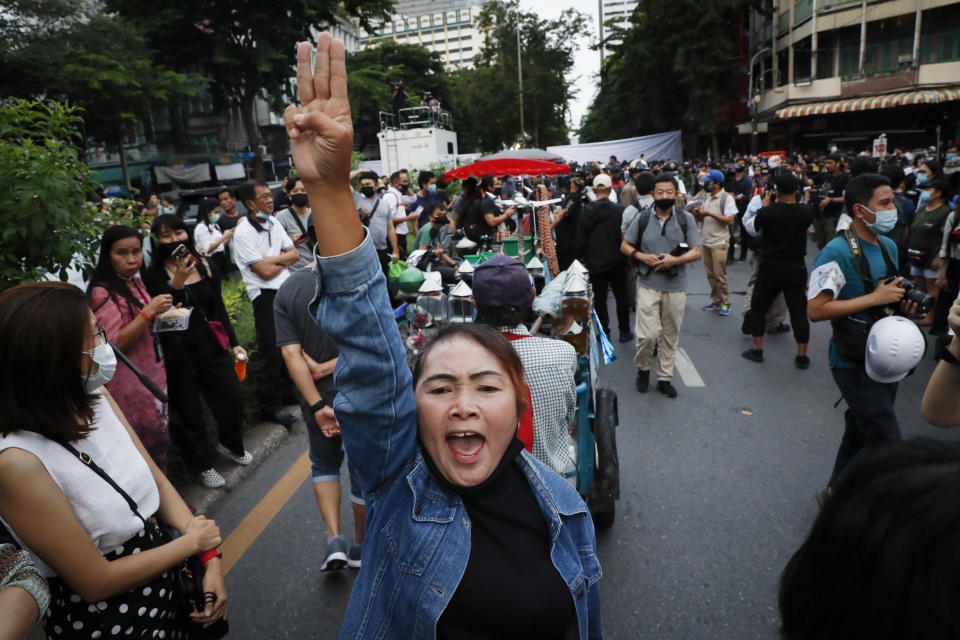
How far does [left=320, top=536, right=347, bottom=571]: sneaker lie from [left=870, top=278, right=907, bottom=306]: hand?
10.0 ft

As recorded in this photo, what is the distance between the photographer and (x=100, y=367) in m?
1.88

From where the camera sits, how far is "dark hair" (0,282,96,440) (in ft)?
5.34

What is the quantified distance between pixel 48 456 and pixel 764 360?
6.09 meters

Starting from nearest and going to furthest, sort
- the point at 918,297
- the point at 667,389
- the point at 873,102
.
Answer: the point at 918,297 → the point at 667,389 → the point at 873,102

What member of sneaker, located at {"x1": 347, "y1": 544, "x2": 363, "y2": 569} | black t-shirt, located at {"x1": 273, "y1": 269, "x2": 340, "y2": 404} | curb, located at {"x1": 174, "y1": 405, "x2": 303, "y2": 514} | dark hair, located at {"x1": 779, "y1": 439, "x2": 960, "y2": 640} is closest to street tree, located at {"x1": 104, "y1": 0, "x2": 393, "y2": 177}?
curb, located at {"x1": 174, "y1": 405, "x2": 303, "y2": 514}

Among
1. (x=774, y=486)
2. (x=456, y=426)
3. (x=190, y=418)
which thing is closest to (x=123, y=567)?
(x=456, y=426)

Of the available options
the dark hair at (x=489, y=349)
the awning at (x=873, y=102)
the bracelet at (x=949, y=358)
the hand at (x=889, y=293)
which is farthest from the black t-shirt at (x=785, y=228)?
the awning at (x=873, y=102)

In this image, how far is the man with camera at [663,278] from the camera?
217 inches

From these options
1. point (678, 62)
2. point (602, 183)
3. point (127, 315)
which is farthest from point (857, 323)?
point (678, 62)

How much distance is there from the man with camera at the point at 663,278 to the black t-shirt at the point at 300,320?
3.24 m

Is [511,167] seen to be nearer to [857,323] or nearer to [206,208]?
[206,208]

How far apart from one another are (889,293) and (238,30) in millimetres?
27482

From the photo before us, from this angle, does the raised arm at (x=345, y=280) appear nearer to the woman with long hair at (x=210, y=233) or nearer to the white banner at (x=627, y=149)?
the woman with long hair at (x=210, y=233)

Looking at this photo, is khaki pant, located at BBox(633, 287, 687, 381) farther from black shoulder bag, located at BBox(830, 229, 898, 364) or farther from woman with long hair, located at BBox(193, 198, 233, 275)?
woman with long hair, located at BBox(193, 198, 233, 275)
